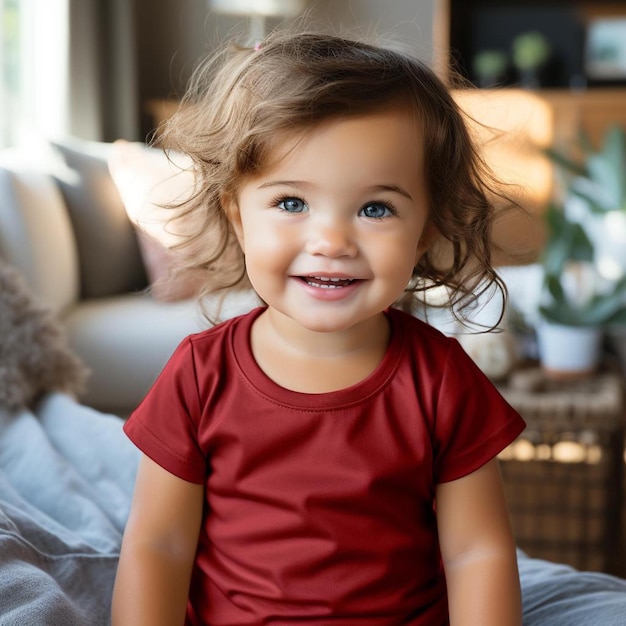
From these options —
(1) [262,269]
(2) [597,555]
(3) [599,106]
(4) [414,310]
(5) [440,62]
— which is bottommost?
(2) [597,555]

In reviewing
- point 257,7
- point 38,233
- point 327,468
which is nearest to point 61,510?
point 327,468

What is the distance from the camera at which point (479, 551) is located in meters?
0.88

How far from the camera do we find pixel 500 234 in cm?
132

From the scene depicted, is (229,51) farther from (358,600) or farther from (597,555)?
(597,555)

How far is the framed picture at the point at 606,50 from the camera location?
532 centimetres

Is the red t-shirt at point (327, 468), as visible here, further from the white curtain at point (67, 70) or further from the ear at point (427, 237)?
the white curtain at point (67, 70)

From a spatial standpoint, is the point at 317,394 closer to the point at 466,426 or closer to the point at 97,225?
the point at 466,426

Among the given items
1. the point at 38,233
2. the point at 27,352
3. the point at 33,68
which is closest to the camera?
the point at 27,352

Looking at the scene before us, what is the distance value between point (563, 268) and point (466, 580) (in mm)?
1370

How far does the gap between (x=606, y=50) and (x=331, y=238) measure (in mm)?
5035

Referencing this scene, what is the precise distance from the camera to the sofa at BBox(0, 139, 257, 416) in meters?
2.30

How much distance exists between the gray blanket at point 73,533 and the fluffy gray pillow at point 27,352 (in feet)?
0.10

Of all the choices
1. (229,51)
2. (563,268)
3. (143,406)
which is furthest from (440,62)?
(563,268)

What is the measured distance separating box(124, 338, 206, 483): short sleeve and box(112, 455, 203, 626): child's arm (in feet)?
0.05
